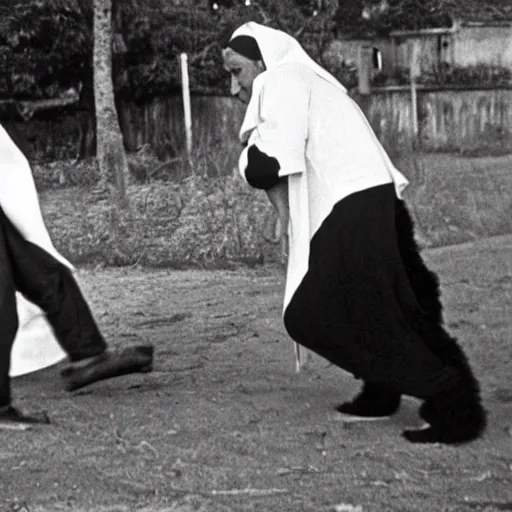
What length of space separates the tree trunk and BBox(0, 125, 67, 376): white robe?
0.46 metres

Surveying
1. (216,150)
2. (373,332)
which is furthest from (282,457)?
(216,150)

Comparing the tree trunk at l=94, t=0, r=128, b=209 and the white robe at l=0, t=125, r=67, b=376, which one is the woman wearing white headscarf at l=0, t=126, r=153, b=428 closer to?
the white robe at l=0, t=125, r=67, b=376

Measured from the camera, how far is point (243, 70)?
4305 mm

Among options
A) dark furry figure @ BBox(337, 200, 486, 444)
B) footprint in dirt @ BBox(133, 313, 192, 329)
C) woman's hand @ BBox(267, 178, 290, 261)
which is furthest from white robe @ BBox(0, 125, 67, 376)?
dark furry figure @ BBox(337, 200, 486, 444)

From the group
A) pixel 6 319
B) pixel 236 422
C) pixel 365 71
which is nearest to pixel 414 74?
pixel 365 71

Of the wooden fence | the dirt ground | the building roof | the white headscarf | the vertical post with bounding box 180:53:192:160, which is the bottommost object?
the dirt ground

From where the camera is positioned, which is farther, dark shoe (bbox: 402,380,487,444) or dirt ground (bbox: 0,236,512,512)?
dark shoe (bbox: 402,380,487,444)

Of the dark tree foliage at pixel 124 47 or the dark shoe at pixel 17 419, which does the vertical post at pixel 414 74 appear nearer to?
the dark tree foliage at pixel 124 47

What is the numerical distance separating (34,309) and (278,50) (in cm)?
128

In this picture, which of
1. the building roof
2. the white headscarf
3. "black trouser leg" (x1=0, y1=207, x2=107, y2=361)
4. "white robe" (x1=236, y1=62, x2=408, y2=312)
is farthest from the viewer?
the building roof

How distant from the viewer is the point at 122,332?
16.7 feet

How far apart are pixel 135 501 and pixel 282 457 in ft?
1.70

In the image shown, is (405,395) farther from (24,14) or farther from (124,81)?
(24,14)

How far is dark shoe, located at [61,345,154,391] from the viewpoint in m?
4.65
